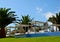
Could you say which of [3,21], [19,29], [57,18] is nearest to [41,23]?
[19,29]

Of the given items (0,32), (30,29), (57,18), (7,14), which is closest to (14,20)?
(7,14)

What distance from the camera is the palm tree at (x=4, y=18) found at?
25109 millimetres

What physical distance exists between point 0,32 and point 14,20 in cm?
341

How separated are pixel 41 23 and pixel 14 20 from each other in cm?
1073

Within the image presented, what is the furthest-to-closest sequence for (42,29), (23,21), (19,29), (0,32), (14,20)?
(23,21) < (14,20) < (0,32) < (19,29) < (42,29)

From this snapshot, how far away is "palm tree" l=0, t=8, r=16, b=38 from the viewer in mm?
25109

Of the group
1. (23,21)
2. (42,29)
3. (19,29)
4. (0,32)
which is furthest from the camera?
(23,21)

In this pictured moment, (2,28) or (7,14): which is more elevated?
(7,14)

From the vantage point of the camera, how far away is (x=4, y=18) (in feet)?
83.6

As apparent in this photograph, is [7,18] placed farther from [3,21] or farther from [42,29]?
[42,29]

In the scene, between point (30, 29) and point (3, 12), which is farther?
point (3, 12)

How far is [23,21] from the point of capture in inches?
1379

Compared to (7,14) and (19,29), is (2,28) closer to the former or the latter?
(7,14)

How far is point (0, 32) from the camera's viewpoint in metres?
25.2
